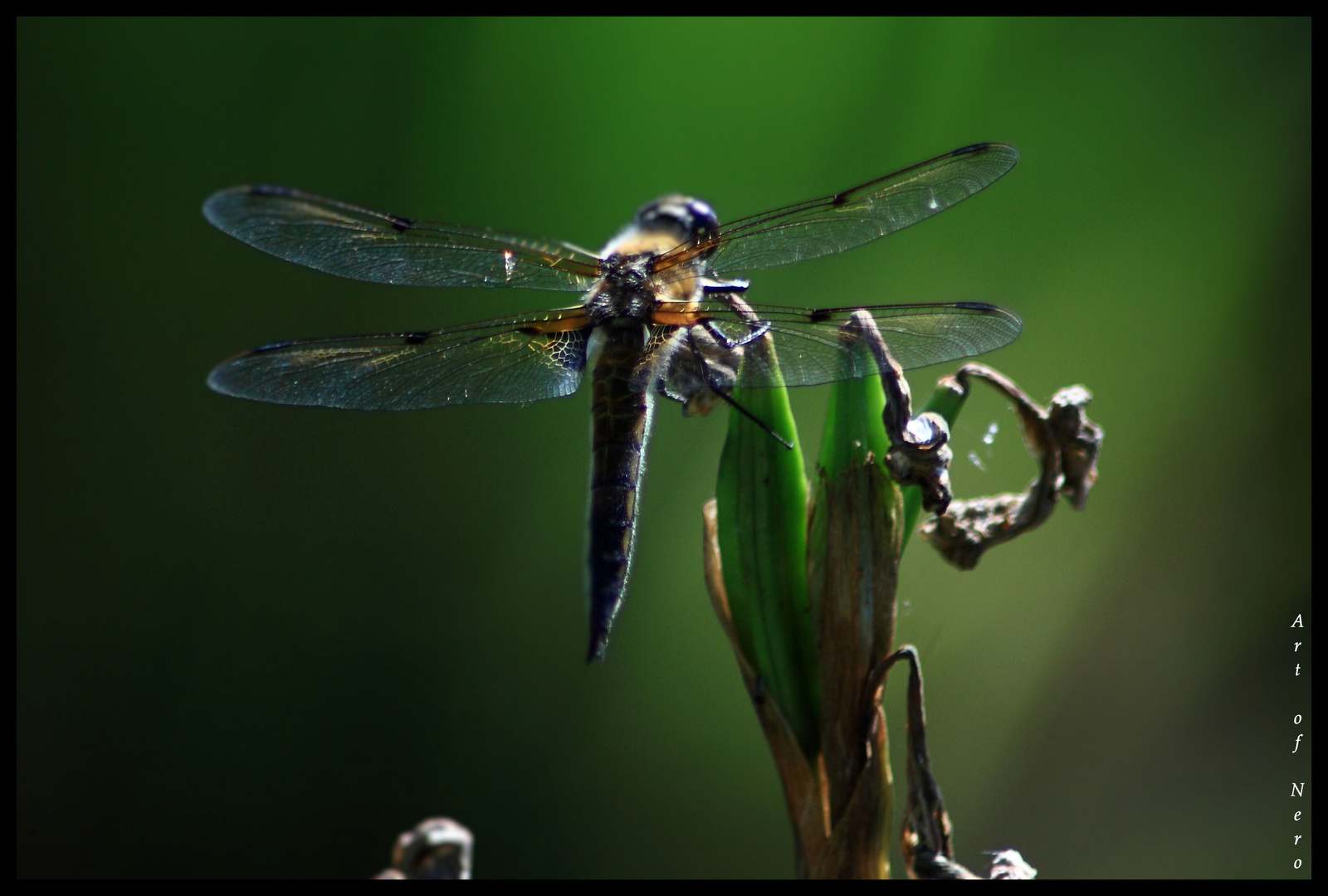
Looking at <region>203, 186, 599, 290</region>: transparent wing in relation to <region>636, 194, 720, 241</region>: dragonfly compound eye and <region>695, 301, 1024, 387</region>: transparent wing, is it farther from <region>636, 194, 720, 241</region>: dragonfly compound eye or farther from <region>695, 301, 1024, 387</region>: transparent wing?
<region>695, 301, 1024, 387</region>: transparent wing

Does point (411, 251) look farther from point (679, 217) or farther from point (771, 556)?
point (771, 556)

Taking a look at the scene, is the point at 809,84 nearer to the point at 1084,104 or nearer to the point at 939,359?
the point at 1084,104

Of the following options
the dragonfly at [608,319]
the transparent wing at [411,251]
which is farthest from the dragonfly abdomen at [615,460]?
the transparent wing at [411,251]

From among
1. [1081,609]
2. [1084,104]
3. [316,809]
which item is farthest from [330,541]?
[1084,104]

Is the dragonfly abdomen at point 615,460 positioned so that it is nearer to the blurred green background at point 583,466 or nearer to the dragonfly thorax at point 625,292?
the dragonfly thorax at point 625,292

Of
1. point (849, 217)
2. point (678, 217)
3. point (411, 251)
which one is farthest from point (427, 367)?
point (849, 217)

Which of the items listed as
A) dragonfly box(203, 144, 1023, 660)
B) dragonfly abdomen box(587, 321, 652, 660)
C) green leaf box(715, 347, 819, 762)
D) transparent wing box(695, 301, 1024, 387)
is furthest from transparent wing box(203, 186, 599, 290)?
green leaf box(715, 347, 819, 762)
